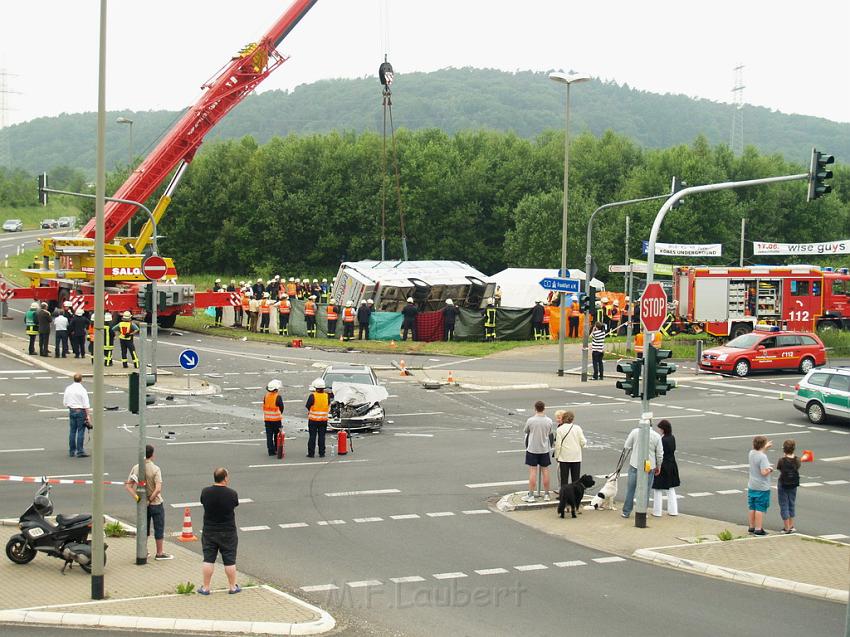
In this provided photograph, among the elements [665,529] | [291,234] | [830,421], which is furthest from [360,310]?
[291,234]

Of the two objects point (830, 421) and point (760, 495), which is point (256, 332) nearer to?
point (830, 421)

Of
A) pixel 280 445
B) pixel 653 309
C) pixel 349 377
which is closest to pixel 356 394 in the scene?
pixel 349 377

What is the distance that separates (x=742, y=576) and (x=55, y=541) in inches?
332

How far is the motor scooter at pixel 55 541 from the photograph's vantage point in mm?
12922

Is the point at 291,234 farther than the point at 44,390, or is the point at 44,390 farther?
the point at 291,234

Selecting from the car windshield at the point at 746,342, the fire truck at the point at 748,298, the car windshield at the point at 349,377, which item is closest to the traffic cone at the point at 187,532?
the car windshield at the point at 349,377

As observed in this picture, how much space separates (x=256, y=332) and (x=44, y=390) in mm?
15902

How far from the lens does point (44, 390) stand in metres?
29.9

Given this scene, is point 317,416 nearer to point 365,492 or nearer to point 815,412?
point 365,492

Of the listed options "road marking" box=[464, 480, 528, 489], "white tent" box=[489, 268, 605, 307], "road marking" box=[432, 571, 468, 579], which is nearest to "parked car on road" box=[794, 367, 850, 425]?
"road marking" box=[464, 480, 528, 489]

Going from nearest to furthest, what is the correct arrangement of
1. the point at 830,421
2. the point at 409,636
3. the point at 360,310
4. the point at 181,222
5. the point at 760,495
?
the point at 409,636
the point at 760,495
the point at 830,421
the point at 360,310
the point at 181,222

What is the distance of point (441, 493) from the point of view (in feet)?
60.0

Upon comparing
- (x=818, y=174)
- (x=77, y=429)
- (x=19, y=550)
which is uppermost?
(x=818, y=174)

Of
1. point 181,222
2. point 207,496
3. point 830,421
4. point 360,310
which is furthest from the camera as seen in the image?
point 181,222
